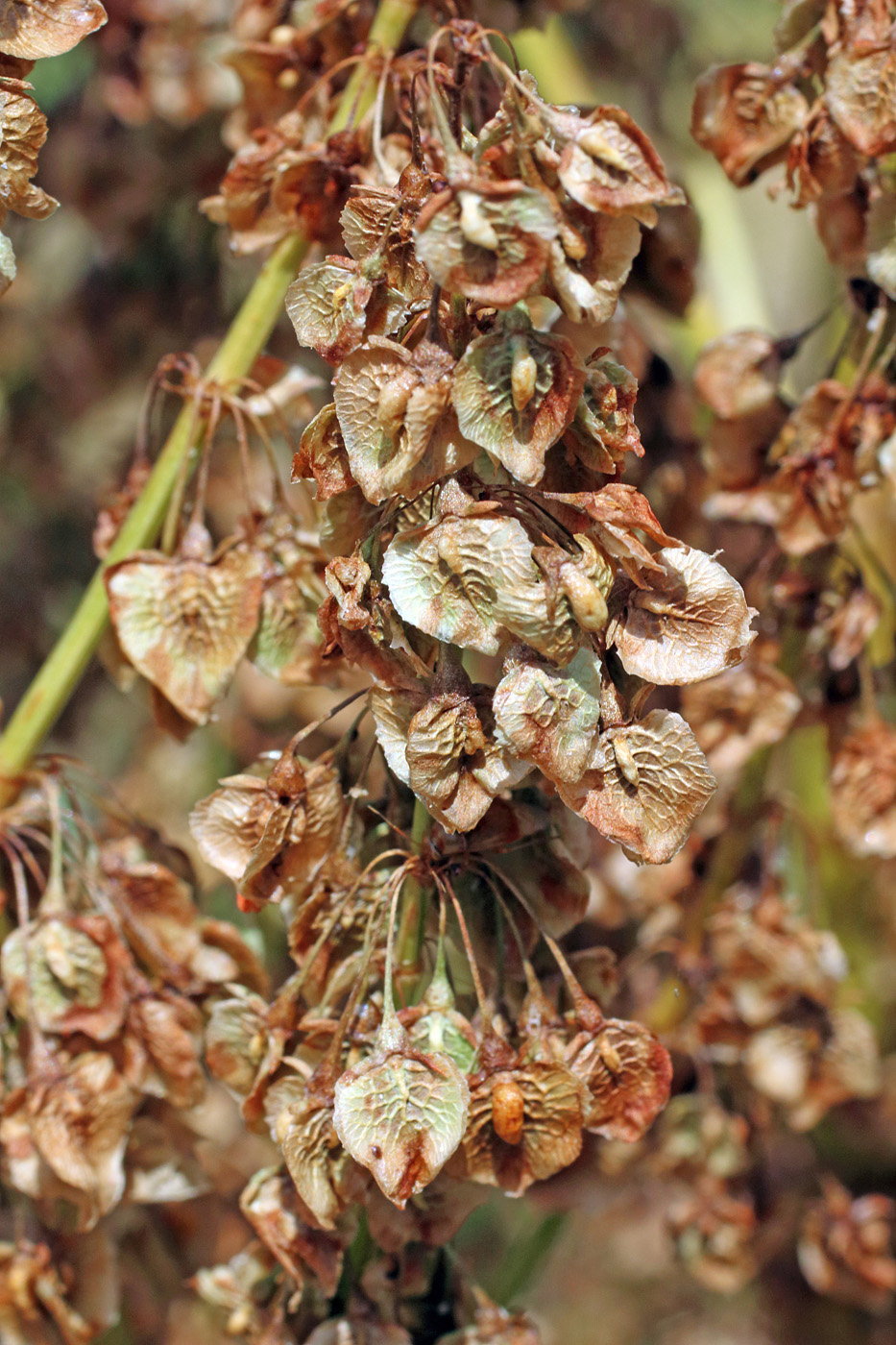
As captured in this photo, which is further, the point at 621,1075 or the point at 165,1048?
the point at 165,1048

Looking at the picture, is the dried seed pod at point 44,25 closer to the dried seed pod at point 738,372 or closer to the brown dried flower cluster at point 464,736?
the brown dried flower cluster at point 464,736

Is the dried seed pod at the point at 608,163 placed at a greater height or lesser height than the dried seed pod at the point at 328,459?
greater

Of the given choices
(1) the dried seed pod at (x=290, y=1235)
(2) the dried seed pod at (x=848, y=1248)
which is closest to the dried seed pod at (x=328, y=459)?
(1) the dried seed pod at (x=290, y=1235)

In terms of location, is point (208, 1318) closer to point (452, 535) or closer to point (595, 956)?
point (595, 956)

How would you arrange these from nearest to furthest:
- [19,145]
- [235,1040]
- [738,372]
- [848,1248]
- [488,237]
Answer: [488,237] < [19,145] < [235,1040] < [738,372] < [848,1248]

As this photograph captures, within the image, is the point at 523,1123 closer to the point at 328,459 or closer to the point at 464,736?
the point at 464,736

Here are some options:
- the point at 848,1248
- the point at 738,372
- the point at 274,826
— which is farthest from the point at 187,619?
the point at 848,1248
